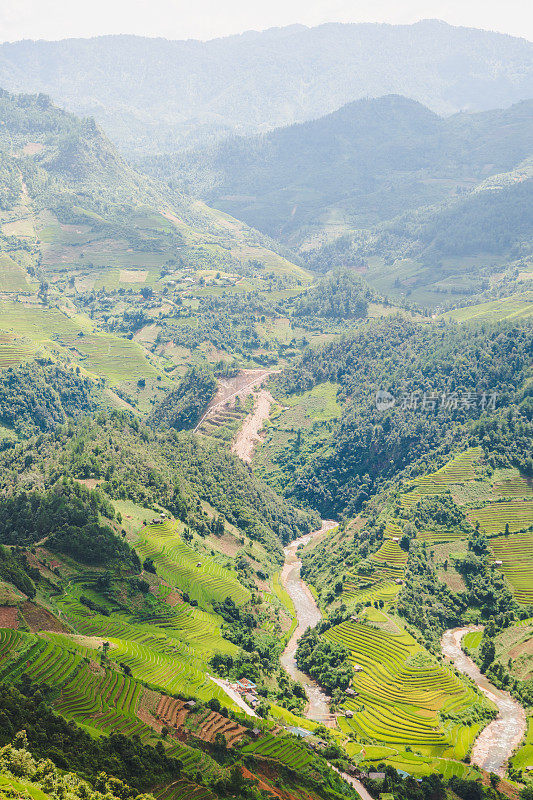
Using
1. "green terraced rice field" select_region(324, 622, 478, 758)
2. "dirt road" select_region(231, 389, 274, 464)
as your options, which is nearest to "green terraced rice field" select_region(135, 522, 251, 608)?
"green terraced rice field" select_region(324, 622, 478, 758)

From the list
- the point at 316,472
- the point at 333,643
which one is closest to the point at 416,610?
the point at 333,643

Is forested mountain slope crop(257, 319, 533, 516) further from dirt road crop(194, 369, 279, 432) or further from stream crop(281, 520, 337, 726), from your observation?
dirt road crop(194, 369, 279, 432)

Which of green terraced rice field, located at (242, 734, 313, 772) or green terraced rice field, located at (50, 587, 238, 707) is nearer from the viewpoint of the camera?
green terraced rice field, located at (242, 734, 313, 772)

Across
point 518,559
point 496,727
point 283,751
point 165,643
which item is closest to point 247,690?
point 165,643

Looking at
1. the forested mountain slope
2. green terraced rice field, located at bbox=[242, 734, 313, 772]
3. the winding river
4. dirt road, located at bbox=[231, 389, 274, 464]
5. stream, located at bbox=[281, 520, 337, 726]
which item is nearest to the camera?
green terraced rice field, located at bbox=[242, 734, 313, 772]

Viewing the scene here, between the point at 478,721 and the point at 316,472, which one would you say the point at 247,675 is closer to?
the point at 478,721
